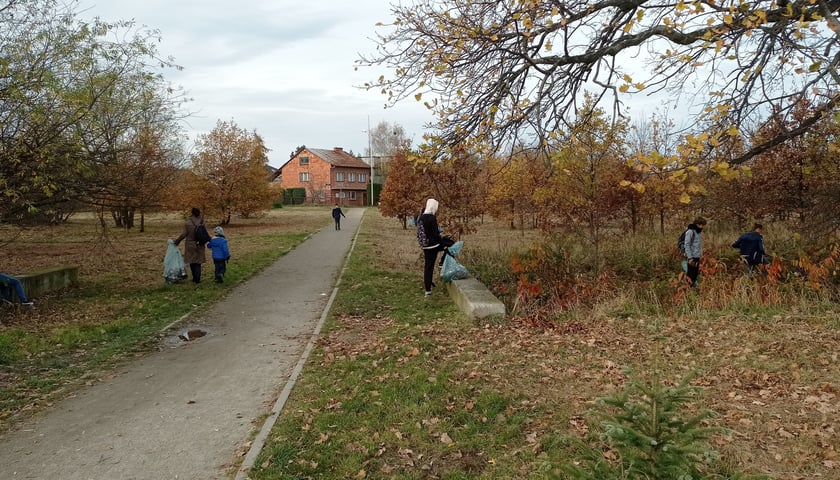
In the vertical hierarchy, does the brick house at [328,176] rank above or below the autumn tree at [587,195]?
above

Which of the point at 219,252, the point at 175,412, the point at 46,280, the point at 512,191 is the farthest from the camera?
the point at 512,191

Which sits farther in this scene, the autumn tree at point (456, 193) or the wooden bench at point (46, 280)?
the autumn tree at point (456, 193)

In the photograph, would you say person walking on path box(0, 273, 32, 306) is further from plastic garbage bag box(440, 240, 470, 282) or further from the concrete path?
plastic garbage bag box(440, 240, 470, 282)

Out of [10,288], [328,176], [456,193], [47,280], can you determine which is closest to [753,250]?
[456,193]

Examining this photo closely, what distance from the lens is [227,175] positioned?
107ft

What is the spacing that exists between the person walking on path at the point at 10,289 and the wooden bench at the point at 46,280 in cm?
8

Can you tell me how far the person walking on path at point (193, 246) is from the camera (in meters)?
12.1

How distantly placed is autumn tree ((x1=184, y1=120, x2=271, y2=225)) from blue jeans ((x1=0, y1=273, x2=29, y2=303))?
894 inches

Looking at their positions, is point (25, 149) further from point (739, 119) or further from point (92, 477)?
point (739, 119)

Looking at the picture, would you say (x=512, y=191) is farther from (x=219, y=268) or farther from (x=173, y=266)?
(x=173, y=266)

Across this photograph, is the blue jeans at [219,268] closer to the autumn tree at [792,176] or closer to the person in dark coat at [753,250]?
the person in dark coat at [753,250]

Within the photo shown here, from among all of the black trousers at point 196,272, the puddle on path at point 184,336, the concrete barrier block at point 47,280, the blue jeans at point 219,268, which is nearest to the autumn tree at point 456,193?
the blue jeans at point 219,268

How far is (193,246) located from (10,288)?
3.42 metres

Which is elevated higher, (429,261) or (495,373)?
(429,261)
